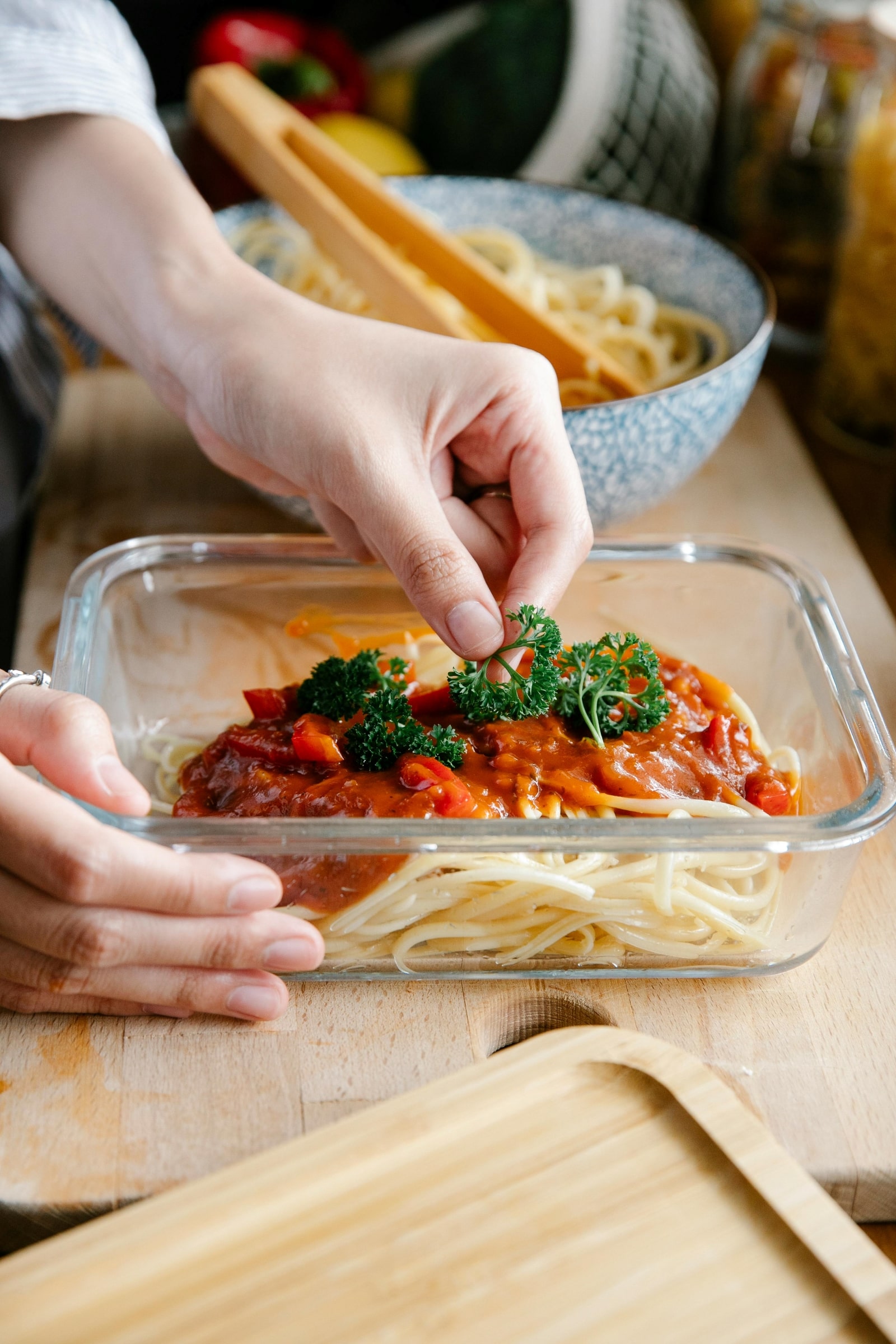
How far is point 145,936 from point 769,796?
2.28ft

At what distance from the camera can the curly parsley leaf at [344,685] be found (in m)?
1.45

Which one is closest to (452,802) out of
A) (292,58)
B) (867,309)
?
(867,309)

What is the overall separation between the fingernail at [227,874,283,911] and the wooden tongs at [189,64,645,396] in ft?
2.93

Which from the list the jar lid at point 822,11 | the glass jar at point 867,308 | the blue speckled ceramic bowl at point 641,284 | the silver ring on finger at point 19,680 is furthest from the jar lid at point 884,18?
the silver ring on finger at point 19,680

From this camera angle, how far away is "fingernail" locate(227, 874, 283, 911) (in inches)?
46.5

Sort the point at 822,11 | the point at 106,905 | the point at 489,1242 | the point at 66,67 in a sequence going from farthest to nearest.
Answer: the point at 822,11
the point at 66,67
the point at 106,905
the point at 489,1242

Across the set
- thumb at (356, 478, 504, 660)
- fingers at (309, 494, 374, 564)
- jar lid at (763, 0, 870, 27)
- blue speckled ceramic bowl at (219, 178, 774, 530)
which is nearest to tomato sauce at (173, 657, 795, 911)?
thumb at (356, 478, 504, 660)

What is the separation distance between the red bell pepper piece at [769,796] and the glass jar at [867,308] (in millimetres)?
1207

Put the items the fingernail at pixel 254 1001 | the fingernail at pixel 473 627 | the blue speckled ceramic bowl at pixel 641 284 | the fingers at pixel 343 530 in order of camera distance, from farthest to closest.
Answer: the blue speckled ceramic bowl at pixel 641 284, the fingers at pixel 343 530, the fingernail at pixel 473 627, the fingernail at pixel 254 1001

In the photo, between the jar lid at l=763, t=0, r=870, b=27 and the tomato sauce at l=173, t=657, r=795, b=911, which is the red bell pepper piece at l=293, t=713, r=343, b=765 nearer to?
the tomato sauce at l=173, t=657, r=795, b=911

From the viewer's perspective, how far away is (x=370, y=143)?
277cm

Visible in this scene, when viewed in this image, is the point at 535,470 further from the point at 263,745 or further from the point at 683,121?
the point at 683,121

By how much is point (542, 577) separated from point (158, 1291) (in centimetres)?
80

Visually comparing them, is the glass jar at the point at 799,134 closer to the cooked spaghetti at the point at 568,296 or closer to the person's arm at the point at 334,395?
the cooked spaghetti at the point at 568,296
